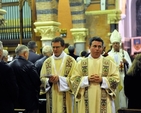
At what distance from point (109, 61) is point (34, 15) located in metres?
9.74

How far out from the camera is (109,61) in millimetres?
5164

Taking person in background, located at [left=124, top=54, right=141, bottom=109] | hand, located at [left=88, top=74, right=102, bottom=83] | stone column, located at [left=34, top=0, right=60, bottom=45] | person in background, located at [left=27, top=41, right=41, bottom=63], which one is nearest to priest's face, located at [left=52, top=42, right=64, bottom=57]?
hand, located at [left=88, top=74, right=102, bottom=83]

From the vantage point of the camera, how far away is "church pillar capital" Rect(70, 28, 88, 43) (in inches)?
567

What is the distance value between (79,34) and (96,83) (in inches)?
375

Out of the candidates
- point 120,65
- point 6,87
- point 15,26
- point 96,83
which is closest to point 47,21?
point 15,26

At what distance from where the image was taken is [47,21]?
11.3 m

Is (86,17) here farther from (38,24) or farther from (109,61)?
(109,61)

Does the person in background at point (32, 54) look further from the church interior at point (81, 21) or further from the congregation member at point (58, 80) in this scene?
the church interior at point (81, 21)

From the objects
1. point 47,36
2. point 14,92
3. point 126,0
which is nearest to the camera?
point 14,92

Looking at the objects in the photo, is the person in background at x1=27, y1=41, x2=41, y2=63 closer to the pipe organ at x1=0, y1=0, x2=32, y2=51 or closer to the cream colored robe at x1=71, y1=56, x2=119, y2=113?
the cream colored robe at x1=71, y1=56, x2=119, y2=113

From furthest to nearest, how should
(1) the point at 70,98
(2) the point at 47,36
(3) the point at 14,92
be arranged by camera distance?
(2) the point at 47,36 < (1) the point at 70,98 < (3) the point at 14,92

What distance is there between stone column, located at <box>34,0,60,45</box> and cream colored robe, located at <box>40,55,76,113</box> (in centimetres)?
554

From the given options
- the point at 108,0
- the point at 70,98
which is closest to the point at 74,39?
the point at 108,0

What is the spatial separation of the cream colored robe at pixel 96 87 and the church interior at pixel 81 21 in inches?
342
